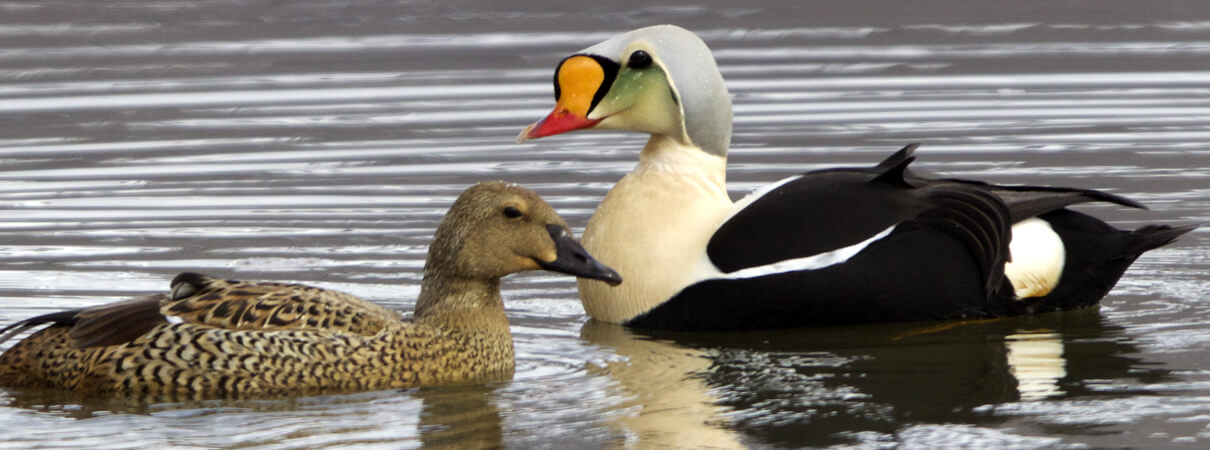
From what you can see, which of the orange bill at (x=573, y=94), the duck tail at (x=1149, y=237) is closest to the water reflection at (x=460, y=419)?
the orange bill at (x=573, y=94)

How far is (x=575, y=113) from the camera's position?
26.8ft

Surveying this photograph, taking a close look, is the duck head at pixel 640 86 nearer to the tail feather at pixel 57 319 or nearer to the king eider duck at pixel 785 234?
the king eider duck at pixel 785 234

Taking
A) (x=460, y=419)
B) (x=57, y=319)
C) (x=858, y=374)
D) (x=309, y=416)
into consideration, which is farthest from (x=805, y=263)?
(x=57, y=319)

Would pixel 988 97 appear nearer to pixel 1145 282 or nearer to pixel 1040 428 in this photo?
pixel 1145 282

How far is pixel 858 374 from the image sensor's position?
7199mm

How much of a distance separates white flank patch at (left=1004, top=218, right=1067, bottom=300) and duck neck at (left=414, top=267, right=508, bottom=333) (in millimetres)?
2030

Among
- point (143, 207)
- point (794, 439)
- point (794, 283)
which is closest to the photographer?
point (794, 439)

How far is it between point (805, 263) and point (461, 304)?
1.31 m

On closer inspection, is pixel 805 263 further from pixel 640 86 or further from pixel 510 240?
pixel 510 240

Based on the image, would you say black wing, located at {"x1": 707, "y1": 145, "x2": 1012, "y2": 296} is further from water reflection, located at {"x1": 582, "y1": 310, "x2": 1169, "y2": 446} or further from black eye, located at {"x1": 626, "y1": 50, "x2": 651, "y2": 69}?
black eye, located at {"x1": 626, "y1": 50, "x2": 651, "y2": 69}

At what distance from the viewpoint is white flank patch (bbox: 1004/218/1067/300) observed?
→ 8070 mm

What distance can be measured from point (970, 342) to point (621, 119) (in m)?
1.57

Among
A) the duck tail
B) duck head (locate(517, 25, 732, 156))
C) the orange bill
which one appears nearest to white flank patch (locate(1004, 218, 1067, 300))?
the duck tail

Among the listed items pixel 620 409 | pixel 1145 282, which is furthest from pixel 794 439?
pixel 1145 282
